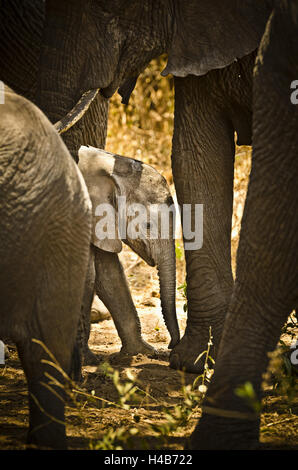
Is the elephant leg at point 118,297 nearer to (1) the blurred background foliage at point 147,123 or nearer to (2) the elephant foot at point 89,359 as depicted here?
(2) the elephant foot at point 89,359

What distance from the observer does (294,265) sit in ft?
6.35

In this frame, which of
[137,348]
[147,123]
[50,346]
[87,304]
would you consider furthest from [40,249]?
[147,123]

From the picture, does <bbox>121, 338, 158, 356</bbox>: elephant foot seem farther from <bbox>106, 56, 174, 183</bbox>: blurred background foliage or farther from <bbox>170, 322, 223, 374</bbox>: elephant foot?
<bbox>106, 56, 174, 183</bbox>: blurred background foliage

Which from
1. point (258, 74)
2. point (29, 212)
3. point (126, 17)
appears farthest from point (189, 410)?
point (126, 17)

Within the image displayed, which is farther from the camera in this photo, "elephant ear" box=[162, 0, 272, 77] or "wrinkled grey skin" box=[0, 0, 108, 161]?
"wrinkled grey skin" box=[0, 0, 108, 161]

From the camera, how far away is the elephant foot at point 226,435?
1924 millimetres

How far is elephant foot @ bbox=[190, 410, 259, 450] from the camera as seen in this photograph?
1924mm

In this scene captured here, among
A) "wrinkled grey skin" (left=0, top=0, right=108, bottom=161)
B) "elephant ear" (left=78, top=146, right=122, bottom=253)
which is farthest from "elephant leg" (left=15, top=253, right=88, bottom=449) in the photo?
"wrinkled grey skin" (left=0, top=0, right=108, bottom=161)

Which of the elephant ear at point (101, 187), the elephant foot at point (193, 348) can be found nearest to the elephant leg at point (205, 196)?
the elephant foot at point (193, 348)

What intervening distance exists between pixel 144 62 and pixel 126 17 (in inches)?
7.3

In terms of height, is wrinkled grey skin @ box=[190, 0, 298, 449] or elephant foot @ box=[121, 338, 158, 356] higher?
wrinkled grey skin @ box=[190, 0, 298, 449]

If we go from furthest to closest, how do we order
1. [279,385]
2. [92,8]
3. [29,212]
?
[92,8] → [279,385] → [29,212]

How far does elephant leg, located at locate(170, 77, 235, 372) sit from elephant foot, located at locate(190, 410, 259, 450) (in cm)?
103

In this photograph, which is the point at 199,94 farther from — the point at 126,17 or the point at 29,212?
the point at 29,212
